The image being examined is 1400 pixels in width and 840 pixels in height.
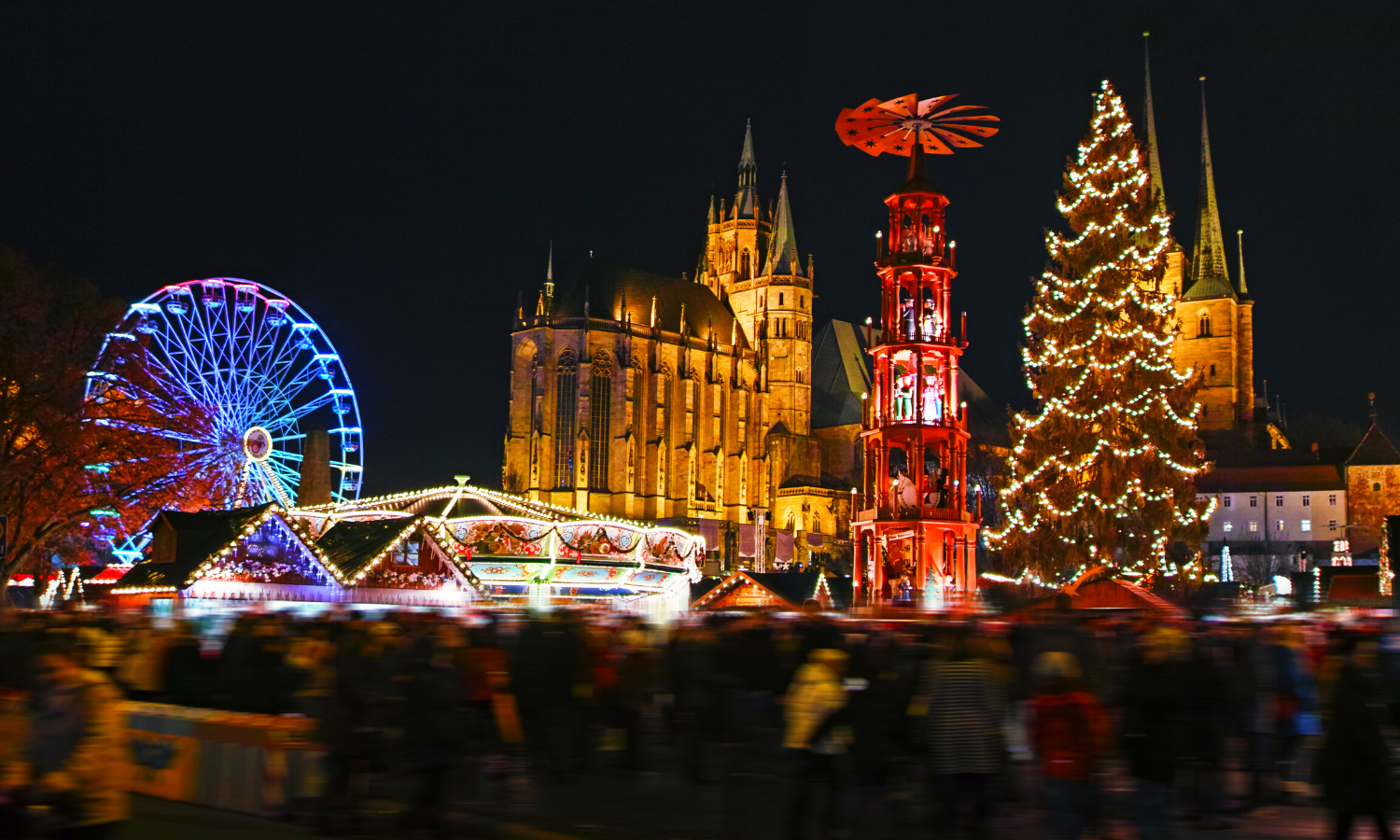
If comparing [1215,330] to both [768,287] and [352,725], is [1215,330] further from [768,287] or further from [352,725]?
[352,725]

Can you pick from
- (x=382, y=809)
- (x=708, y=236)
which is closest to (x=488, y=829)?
(x=382, y=809)

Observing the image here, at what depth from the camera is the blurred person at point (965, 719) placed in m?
8.62

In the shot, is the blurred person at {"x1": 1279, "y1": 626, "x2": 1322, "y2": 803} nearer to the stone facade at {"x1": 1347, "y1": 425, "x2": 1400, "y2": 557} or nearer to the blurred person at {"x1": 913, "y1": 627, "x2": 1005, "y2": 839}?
the blurred person at {"x1": 913, "y1": 627, "x2": 1005, "y2": 839}

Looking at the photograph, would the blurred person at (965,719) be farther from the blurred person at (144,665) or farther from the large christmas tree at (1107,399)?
the large christmas tree at (1107,399)

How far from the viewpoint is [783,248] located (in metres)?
102

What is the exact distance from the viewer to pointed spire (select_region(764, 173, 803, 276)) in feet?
333

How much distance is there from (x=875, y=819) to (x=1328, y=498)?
82.1 metres

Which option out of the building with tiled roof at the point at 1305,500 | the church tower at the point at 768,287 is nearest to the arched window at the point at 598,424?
the church tower at the point at 768,287

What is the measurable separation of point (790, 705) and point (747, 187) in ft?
327

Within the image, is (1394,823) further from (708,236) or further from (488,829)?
(708,236)

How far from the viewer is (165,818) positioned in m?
11.1

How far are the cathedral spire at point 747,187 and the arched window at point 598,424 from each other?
83.0 feet

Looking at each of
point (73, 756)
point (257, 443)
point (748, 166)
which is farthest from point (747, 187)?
point (73, 756)

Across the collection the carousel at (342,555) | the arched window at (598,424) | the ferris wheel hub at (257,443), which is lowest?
the carousel at (342,555)
